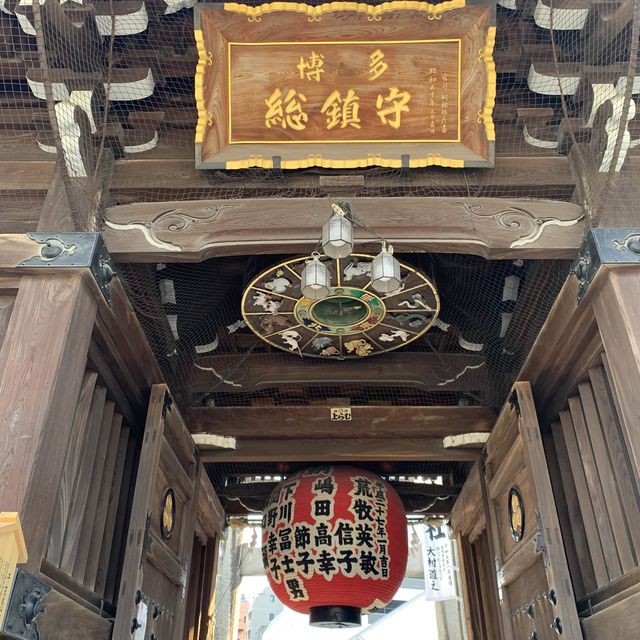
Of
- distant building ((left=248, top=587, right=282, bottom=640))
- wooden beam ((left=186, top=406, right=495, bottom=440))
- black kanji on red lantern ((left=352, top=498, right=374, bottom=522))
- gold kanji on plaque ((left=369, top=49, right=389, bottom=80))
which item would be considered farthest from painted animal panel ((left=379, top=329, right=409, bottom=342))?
distant building ((left=248, top=587, right=282, bottom=640))

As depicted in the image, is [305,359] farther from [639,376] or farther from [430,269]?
[639,376]

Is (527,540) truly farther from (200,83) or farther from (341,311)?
(200,83)

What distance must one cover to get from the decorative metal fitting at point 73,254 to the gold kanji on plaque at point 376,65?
2.12m

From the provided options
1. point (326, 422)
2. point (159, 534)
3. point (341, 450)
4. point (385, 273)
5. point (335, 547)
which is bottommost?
point (159, 534)

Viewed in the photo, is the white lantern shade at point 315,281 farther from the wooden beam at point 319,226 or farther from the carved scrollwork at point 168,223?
the carved scrollwork at point 168,223

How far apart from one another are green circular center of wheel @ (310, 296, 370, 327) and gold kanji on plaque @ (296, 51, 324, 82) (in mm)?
1787

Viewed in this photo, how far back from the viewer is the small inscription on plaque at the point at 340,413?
20.5ft

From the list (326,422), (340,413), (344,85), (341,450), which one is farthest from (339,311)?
(344,85)

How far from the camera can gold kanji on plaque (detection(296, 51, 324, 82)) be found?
423 centimetres

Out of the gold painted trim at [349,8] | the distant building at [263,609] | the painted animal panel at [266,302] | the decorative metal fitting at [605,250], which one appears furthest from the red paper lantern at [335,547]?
the distant building at [263,609]

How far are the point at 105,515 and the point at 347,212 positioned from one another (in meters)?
2.77

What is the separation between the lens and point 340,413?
20.5ft

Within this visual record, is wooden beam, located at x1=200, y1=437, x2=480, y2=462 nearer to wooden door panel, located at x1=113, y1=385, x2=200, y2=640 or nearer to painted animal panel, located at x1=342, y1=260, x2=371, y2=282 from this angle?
wooden door panel, located at x1=113, y1=385, x2=200, y2=640

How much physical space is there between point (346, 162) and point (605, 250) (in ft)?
5.83
